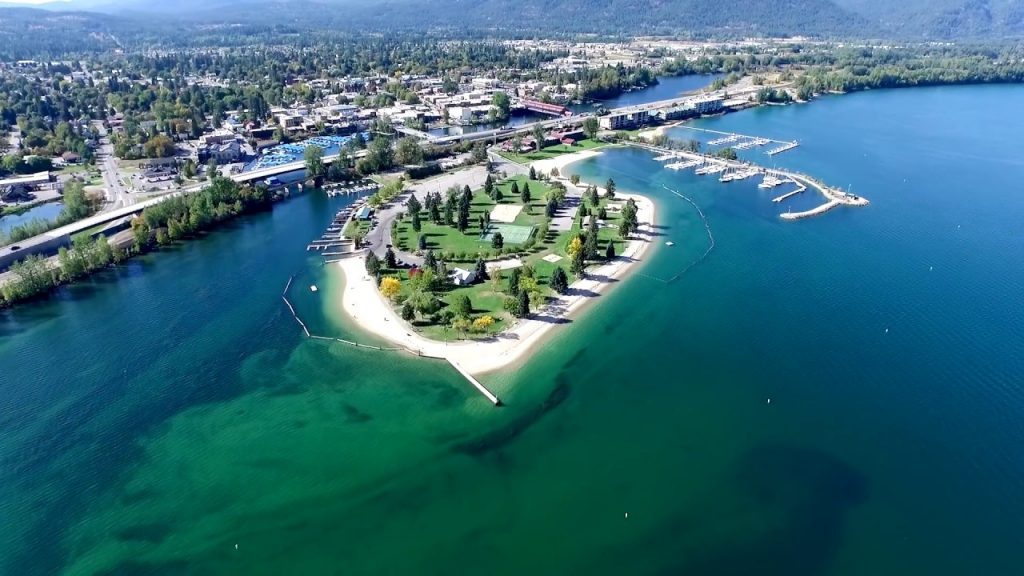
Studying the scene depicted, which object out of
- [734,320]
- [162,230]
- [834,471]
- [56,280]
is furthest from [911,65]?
[56,280]

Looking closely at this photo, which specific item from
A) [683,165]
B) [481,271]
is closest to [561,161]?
[683,165]

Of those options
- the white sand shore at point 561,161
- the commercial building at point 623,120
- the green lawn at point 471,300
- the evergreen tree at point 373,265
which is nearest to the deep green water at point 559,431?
the green lawn at point 471,300

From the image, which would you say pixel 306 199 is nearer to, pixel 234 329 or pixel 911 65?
pixel 234 329

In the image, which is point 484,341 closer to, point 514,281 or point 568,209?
point 514,281

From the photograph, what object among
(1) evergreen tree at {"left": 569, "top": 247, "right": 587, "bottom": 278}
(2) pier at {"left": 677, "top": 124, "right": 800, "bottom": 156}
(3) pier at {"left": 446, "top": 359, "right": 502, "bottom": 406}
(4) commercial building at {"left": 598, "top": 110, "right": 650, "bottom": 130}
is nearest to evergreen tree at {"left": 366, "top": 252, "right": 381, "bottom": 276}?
(3) pier at {"left": 446, "top": 359, "right": 502, "bottom": 406}

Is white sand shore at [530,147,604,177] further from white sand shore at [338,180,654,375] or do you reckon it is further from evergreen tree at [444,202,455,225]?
white sand shore at [338,180,654,375]

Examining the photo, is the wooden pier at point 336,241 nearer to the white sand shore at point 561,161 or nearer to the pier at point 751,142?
the white sand shore at point 561,161
